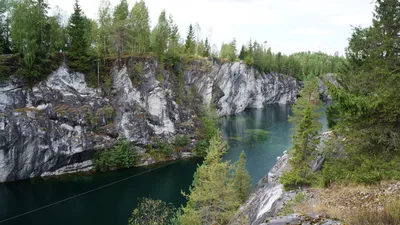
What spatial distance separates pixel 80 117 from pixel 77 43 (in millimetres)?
10519

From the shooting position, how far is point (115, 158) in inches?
1479

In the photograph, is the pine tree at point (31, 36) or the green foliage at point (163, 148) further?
the green foliage at point (163, 148)

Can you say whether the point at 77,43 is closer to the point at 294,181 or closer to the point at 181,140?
the point at 181,140

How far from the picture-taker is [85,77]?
40.2 metres

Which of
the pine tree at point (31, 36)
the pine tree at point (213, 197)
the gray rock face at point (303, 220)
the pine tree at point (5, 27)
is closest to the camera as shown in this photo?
the gray rock face at point (303, 220)

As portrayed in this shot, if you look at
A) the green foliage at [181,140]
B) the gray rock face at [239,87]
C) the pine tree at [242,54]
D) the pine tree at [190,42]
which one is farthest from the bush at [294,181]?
the pine tree at [242,54]

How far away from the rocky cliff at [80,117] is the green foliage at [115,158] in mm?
1152

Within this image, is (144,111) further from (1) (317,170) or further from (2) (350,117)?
(2) (350,117)

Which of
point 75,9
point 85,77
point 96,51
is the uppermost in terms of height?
point 75,9

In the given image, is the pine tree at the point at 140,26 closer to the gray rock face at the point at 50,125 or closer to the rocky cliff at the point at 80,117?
the rocky cliff at the point at 80,117

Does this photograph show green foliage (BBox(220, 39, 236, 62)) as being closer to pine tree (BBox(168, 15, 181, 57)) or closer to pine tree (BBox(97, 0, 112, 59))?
pine tree (BBox(168, 15, 181, 57))

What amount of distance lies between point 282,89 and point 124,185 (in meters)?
92.9

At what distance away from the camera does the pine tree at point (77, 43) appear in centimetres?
3741

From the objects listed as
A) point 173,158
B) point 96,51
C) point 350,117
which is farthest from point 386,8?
point 96,51
